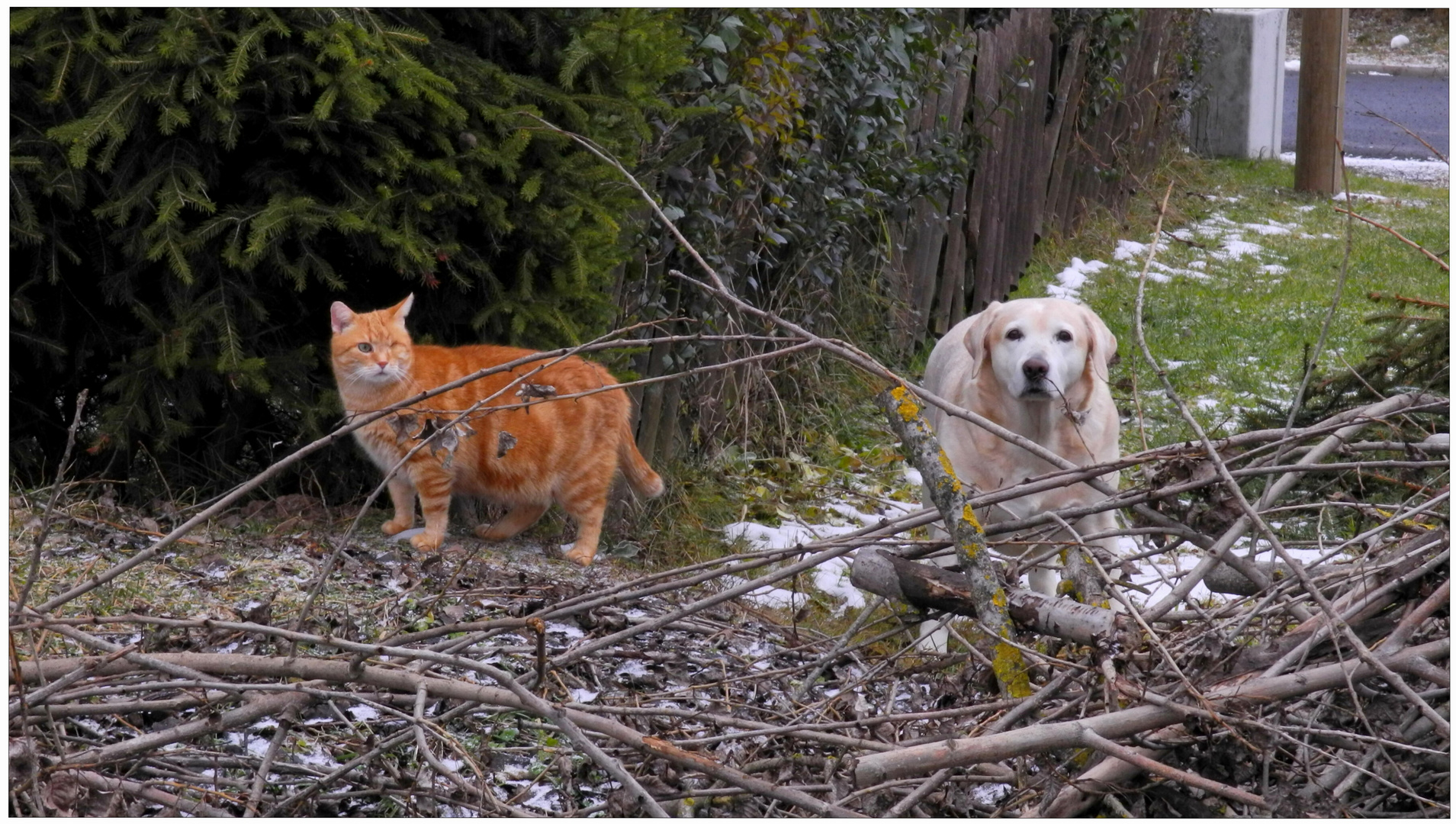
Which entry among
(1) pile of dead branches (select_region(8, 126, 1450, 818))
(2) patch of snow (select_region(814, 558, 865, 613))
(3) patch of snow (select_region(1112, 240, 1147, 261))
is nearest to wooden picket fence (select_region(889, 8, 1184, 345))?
(3) patch of snow (select_region(1112, 240, 1147, 261))

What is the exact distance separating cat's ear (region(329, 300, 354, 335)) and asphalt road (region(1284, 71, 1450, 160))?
1201 cm

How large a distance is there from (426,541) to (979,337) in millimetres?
2160

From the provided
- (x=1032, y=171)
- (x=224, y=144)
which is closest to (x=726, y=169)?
(x=224, y=144)

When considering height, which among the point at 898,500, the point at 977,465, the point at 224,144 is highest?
the point at 224,144

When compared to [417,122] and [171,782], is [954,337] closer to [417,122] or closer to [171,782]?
[417,122]

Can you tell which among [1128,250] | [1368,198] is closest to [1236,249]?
[1128,250]

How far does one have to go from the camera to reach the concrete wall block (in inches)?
584

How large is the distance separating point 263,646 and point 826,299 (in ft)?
14.3

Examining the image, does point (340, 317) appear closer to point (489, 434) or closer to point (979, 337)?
point (489, 434)

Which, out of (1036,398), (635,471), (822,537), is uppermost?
(1036,398)

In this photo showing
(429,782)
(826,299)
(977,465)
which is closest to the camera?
(429,782)

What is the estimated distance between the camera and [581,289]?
15.6 feet

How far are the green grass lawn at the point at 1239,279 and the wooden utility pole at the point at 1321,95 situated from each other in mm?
317

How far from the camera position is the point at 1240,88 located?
49.0ft
